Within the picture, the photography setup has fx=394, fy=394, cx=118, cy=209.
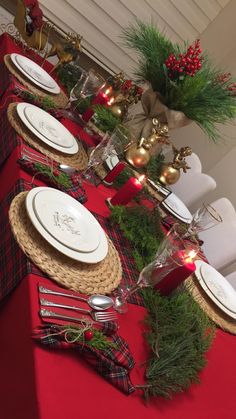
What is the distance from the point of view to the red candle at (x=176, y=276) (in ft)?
3.06

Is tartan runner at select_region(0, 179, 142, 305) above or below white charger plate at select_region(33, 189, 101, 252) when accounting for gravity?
below

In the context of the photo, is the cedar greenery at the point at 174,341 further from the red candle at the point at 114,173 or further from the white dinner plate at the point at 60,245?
the red candle at the point at 114,173

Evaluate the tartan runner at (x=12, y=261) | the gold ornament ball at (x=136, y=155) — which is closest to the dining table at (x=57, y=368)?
the tartan runner at (x=12, y=261)

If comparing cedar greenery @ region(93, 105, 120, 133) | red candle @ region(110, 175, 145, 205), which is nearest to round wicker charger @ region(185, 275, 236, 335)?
red candle @ region(110, 175, 145, 205)

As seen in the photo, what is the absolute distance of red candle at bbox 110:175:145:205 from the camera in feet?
3.94

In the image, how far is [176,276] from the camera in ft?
3.09

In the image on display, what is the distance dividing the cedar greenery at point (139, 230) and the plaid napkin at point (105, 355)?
0.35 meters

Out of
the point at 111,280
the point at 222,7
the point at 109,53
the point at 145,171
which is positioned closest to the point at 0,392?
the point at 111,280

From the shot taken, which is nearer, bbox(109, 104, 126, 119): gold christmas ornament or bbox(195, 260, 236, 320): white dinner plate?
bbox(195, 260, 236, 320): white dinner plate

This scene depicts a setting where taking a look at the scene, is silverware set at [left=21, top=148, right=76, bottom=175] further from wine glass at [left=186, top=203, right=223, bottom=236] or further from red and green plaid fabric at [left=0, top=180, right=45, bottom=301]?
wine glass at [left=186, top=203, right=223, bottom=236]

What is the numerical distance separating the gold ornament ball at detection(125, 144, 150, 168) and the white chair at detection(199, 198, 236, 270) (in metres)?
0.75

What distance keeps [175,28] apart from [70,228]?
2803 mm

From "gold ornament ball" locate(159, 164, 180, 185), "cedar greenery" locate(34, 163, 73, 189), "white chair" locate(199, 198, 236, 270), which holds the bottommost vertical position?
"white chair" locate(199, 198, 236, 270)

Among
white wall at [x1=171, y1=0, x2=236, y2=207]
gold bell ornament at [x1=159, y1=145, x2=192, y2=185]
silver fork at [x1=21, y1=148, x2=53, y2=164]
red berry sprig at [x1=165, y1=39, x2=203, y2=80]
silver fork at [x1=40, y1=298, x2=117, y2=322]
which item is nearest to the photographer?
silver fork at [x1=40, y1=298, x2=117, y2=322]
